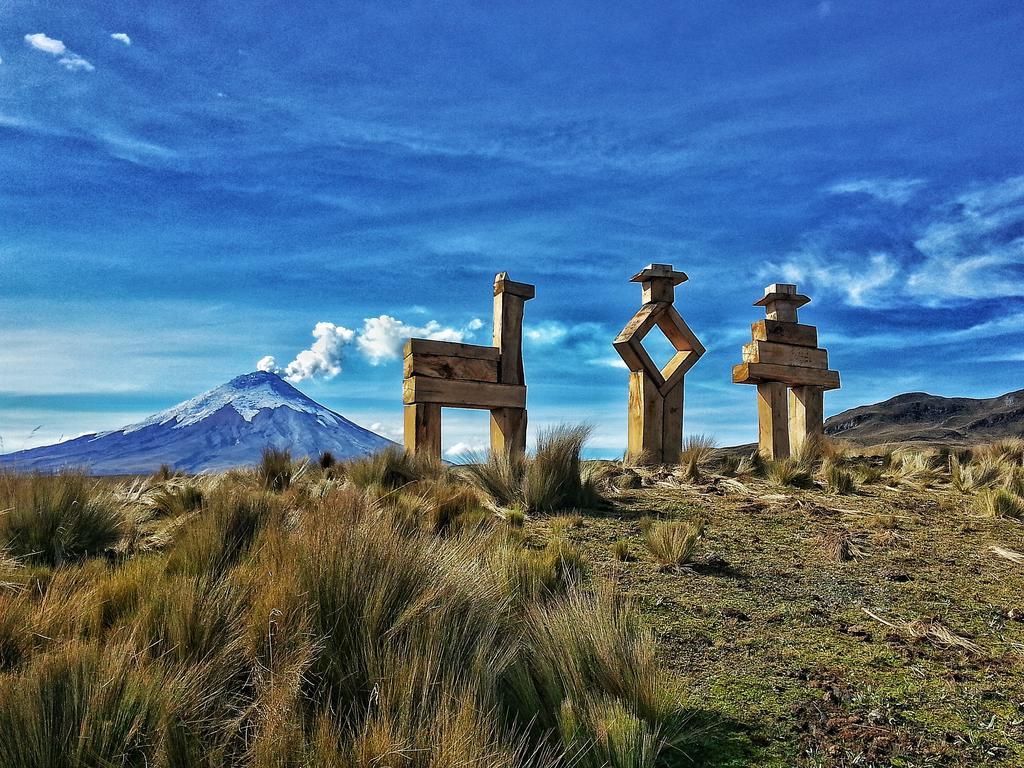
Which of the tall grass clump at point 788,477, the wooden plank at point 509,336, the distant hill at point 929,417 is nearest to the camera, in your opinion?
the tall grass clump at point 788,477

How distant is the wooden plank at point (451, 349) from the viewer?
11.7 metres

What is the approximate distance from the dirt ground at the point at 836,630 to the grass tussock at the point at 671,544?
9cm

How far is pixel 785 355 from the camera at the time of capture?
13961 millimetres

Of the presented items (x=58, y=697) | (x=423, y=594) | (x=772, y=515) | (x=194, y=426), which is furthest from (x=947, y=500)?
(x=194, y=426)

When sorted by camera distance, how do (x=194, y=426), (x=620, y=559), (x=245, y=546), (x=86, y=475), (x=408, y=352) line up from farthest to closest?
(x=194, y=426), (x=408, y=352), (x=86, y=475), (x=620, y=559), (x=245, y=546)

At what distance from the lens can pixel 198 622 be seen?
2912 mm

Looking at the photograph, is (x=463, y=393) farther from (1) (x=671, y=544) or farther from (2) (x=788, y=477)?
(1) (x=671, y=544)

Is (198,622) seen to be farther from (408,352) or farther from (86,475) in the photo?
(408,352)

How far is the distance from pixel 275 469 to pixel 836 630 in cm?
728

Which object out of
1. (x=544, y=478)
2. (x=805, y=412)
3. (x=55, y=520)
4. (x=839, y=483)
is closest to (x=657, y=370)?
(x=805, y=412)

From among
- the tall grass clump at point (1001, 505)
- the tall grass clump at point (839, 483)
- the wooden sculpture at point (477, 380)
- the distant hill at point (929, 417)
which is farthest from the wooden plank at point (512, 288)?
the distant hill at point (929, 417)

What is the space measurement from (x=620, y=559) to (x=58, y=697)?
3793mm

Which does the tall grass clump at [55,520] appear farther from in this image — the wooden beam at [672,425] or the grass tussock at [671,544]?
the wooden beam at [672,425]

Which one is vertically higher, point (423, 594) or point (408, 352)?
point (408, 352)
